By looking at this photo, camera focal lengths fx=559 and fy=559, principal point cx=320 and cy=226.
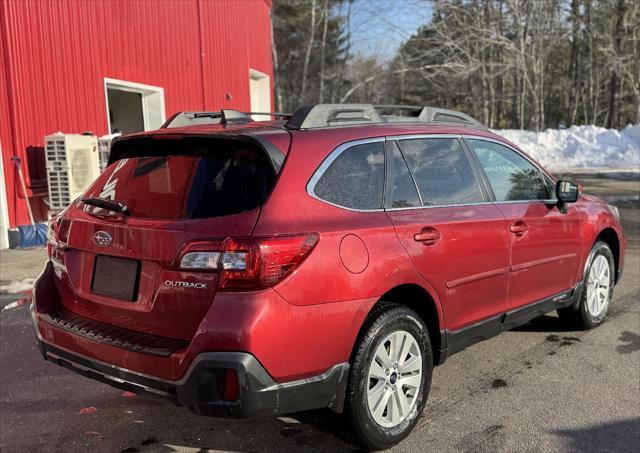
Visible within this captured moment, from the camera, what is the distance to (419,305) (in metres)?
3.25

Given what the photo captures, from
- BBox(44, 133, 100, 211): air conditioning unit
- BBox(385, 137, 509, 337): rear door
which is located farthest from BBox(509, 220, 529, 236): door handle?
BBox(44, 133, 100, 211): air conditioning unit

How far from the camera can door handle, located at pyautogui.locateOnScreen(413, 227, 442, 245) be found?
3096 mm

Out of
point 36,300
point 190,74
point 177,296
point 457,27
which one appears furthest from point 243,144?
point 457,27

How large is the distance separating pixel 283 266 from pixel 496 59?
31.7 metres

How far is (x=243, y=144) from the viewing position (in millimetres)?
2748

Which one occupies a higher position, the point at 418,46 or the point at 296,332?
the point at 418,46

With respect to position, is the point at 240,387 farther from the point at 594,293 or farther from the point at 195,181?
the point at 594,293

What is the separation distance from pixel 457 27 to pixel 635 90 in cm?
1026

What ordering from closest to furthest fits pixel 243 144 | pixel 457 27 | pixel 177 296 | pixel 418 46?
1. pixel 177 296
2. pixel 243 144
3. pixel 457 27
4. pixel 418 46

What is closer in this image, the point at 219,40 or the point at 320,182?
the point at 320,182

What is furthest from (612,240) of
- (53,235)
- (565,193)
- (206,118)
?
(53,235)

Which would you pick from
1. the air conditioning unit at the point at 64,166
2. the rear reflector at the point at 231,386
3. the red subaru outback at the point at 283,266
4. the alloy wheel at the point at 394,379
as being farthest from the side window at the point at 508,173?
the air conditioning unit at the point at 64,166

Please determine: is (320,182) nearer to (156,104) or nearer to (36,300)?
(36,300)

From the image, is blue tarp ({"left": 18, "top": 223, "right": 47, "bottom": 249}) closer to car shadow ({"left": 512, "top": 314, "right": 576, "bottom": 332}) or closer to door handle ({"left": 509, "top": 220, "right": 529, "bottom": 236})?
car shadow ({"left": 512, "top": 314, "right": 576, "bottom": 332})
